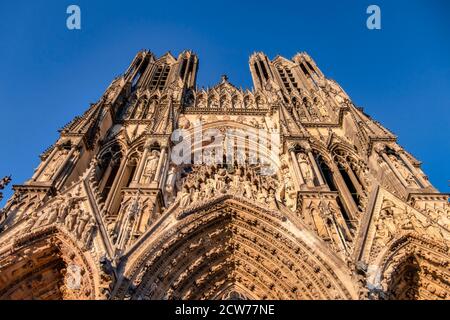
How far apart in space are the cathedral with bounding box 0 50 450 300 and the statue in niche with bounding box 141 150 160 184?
7 cm

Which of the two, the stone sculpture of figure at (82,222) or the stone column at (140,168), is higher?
the stone column at (140,168)

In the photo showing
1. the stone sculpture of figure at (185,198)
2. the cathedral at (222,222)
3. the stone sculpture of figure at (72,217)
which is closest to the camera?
the cathedral at (222,222)

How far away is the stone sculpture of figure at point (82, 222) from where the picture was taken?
8670 mm

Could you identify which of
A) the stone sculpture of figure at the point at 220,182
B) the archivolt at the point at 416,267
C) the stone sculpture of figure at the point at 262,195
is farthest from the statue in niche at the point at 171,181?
the archivolt at the point at 416,267

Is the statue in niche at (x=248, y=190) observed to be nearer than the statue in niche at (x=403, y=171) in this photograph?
Yes

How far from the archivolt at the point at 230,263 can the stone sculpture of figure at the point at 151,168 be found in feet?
8.31

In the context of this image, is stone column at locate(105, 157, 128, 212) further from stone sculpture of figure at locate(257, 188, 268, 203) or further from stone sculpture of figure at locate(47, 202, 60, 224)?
stone sculpture of figure at locate(257, 188, 268, 203)

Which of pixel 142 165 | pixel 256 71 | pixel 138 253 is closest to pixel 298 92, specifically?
pixel 256 71

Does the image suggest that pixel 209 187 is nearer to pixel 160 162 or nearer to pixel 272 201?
pixel 272 201

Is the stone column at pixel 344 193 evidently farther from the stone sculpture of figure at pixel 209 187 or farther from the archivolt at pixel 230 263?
the stone sculpture of figure at pixel 209 187

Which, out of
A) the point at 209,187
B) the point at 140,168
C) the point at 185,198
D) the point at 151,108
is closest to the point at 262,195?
the point at 209,187

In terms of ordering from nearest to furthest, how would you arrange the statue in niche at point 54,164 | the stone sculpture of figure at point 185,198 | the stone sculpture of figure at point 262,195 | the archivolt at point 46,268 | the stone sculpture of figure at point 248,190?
the archivolt at point 46,268 < the stone sculpture of figure at point 185,198 < the stone sculpture of figure at point 262,195 < the stone sculpture of figure at point 248,190 < the statue in niche at point 54,164

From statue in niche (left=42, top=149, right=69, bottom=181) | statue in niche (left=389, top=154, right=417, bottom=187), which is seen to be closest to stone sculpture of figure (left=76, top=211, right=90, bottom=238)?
statue in niche (left=42, top=149, right=69, bottom=181)
